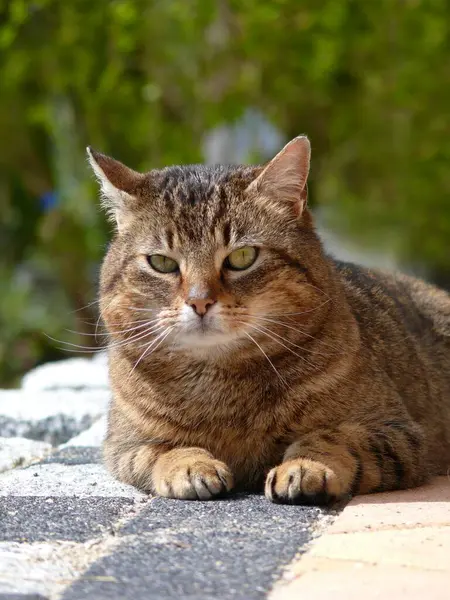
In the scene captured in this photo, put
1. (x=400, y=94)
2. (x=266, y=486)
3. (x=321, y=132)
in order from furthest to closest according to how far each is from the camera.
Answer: (x=321, y=132), (x=400, y=94), (x=266, y=486)

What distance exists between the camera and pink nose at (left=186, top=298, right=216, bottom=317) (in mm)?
2793

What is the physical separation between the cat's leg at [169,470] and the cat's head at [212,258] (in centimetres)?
31

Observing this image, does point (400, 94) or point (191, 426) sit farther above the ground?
point (400, 94)

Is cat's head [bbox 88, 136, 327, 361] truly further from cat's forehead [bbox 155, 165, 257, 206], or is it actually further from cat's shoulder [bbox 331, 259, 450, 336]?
cat's shoulder [bbox 331, 259, 450, 336]

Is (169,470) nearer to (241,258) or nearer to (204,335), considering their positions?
(204,335)

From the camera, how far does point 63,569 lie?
6.61 feet

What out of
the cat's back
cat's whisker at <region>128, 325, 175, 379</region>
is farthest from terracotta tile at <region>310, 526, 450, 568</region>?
the cat's back

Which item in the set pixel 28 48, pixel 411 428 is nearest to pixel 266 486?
pixel 411 428

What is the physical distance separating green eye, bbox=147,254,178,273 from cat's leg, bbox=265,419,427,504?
0.64 metres

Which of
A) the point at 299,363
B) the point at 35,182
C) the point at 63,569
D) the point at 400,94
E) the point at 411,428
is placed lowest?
the point at 63,569

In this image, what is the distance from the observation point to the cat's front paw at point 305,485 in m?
2.60

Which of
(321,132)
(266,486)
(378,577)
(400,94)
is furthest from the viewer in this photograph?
(321,132)

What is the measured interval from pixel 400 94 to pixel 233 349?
18.5 ft

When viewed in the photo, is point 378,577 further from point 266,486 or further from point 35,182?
point 35,182
